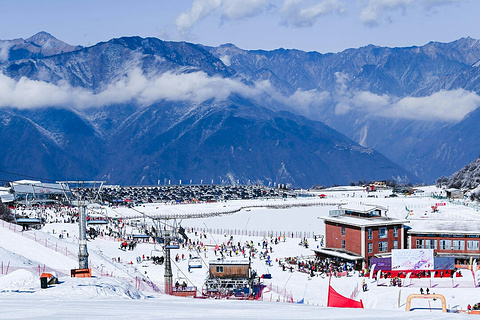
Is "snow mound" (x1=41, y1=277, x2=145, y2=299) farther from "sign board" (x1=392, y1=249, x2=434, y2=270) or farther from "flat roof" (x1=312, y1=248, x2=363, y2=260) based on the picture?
"flat roof" (x1=312, y1=248, x2=363, y2=260)

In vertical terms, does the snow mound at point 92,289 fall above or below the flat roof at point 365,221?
below

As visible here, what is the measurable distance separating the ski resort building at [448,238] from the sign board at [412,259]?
9299 millimetres

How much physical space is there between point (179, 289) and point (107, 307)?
2488 centimetres

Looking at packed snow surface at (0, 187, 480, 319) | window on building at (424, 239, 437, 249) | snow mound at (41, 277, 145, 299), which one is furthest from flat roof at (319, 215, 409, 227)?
snow mound at (41, 277, 145, 299)

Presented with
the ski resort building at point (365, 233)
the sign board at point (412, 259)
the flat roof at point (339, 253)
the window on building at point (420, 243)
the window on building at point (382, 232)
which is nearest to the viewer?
the sign board at point (412, 259)

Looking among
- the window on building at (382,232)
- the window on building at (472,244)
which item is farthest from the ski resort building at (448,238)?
the window on building at (382,232)

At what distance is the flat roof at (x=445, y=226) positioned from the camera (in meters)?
69.8

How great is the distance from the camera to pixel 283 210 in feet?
501

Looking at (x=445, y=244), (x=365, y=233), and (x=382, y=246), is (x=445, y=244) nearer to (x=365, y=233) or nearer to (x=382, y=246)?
(x=382, y=246)

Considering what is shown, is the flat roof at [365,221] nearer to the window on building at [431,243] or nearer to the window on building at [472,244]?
the window on building at [431,243]

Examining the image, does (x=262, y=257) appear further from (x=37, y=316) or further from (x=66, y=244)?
(x=37, y=316)

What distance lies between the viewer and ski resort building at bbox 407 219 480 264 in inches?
2721

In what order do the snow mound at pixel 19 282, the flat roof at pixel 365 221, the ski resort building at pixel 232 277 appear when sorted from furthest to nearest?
the flat roof at pixel 365 221 → the ski resort building at pixel 232 277 → the snow mound at pixel 19 282

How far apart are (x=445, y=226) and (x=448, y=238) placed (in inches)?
55.8
